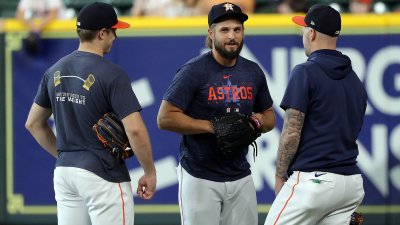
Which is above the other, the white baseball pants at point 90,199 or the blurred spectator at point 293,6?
the blurred spectator at point 293,6

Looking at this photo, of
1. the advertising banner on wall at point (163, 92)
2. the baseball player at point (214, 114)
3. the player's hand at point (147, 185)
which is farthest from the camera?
the advertising banner on wall at point (163, 92)

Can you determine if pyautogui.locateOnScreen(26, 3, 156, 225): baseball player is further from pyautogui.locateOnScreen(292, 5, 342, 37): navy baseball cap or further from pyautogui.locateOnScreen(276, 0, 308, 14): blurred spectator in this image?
pyautogui.locateOnScreen(276, 0, 308, 14): blurred spectator

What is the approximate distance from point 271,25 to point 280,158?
320 centimetres

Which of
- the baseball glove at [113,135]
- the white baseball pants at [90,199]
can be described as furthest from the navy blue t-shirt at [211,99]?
the white baseball pants at [90,199]

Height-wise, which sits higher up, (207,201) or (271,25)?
(271,25)

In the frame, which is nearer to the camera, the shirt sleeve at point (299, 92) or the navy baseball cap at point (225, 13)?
the shirt sleeve at point (299, 92)

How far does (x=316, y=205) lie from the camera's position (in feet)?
18.1

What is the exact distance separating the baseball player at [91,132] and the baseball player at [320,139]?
2.81 ft

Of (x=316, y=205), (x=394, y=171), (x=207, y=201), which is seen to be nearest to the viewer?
(x=316, y=205)

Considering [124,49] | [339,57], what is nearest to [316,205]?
[339,57]

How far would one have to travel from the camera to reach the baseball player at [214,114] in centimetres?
604

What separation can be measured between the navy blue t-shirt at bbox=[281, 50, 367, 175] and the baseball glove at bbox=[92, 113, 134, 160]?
1008 millimetres

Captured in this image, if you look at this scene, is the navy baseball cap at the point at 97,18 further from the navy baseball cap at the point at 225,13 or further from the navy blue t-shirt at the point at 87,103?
the navy baseball cap at the point at 225,13

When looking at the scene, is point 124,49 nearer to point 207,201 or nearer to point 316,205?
point 207,201
